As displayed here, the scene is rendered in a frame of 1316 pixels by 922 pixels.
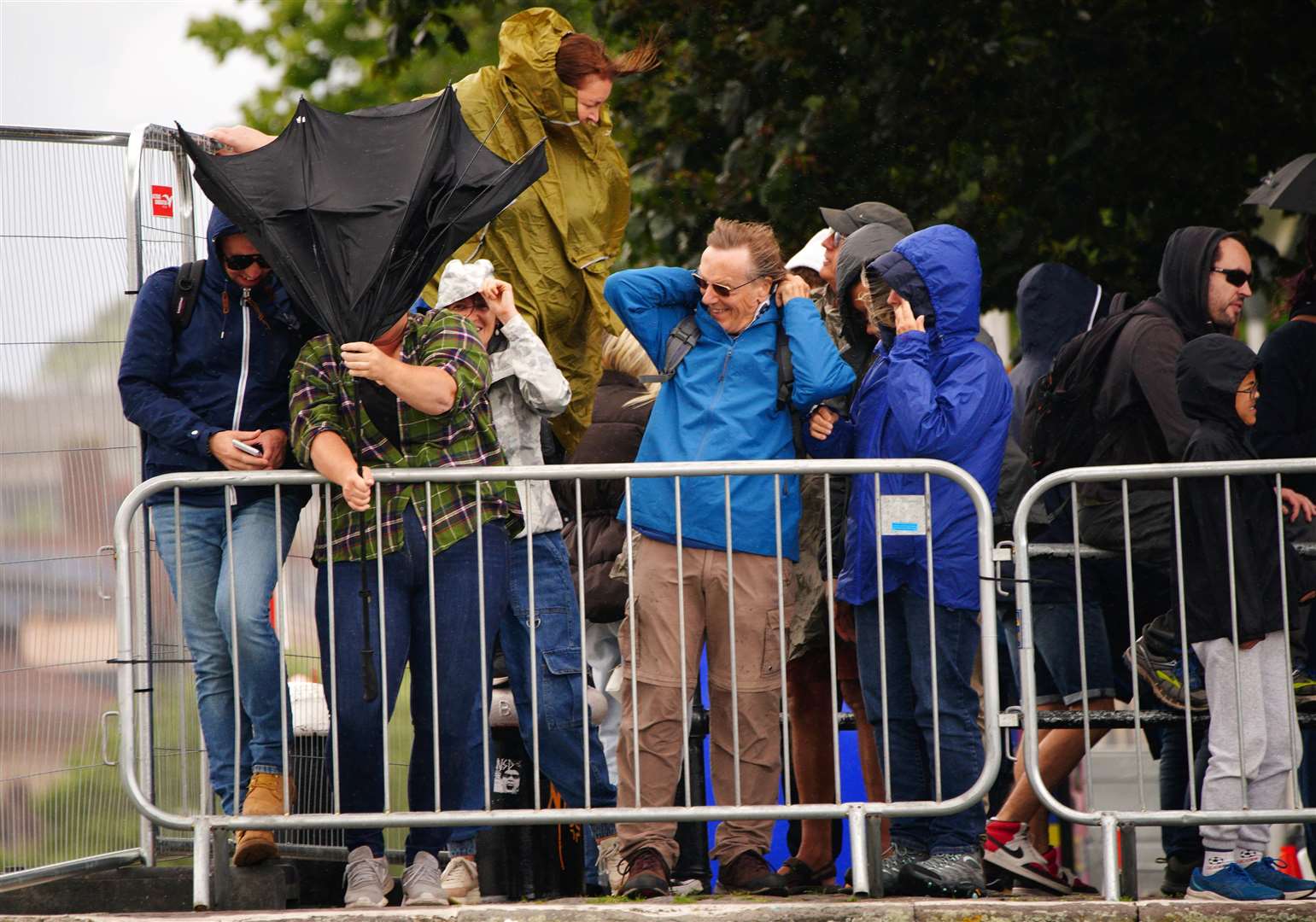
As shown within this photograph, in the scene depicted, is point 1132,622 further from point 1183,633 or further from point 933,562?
point 933,562

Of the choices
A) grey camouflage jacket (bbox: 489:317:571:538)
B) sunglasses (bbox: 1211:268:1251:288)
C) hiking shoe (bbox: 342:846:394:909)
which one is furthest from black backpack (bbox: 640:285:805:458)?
hiking shoe (bbox: 342:846:394:909)

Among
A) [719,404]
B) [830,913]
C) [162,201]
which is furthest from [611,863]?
[162,201]

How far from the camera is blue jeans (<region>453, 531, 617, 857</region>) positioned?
6207 millimetres

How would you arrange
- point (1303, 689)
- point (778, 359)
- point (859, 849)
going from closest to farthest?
point (859, 849)
point (1303, 689)
point (778, 359)

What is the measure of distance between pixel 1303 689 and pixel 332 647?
3.18m

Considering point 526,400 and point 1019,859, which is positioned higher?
point 526,400

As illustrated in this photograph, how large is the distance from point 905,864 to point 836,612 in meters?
0.90

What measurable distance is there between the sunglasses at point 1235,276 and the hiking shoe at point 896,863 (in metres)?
2.31

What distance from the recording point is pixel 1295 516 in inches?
251

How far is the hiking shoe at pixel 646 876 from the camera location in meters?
5.86

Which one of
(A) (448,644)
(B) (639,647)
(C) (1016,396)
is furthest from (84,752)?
(C) (1016,396)

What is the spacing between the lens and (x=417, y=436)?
19.8ft

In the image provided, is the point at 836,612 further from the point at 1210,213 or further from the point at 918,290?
the point at 1210,213

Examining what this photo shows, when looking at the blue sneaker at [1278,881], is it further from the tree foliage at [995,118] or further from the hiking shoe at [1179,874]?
the tree foliage at [995,118]
